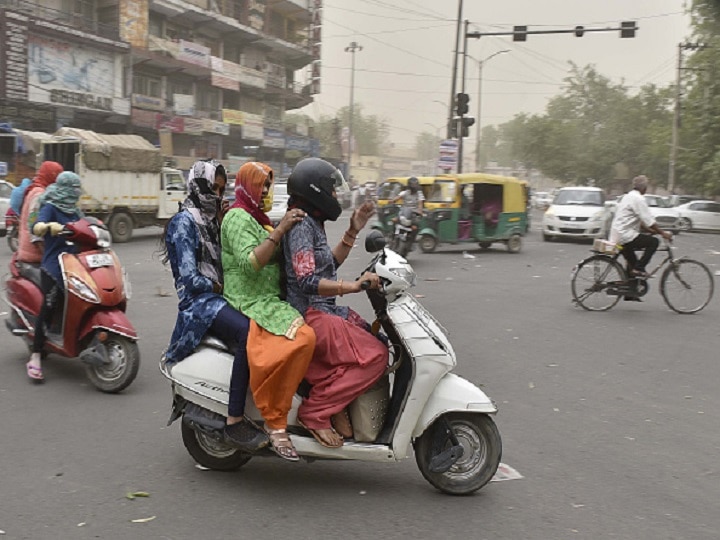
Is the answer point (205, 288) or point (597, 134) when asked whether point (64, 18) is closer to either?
point (205, 288)

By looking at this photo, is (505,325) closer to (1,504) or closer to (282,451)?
(282,451)

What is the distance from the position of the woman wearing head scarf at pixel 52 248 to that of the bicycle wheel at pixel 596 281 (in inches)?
269

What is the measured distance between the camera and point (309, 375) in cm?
379

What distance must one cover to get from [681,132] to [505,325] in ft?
138

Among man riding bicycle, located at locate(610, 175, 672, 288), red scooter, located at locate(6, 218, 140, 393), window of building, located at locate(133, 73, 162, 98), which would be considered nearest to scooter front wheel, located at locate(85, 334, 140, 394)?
red scooter, located at locate(6, 218, 140, 393)

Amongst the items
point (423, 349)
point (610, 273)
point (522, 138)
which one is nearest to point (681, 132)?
point (522, 138)

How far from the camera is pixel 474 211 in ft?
61.5

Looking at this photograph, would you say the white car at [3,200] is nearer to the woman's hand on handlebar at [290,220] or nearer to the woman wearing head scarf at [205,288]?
the woman wearing head scarf at [205,288]

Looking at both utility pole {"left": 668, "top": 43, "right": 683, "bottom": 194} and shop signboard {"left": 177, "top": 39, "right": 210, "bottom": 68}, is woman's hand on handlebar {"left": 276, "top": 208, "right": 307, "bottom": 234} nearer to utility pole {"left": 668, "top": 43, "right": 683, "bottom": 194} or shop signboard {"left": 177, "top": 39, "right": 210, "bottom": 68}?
shop signboard {"left": 177, "top": 39, "right": 210, "bottom": 68}

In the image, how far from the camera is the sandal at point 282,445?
147 inches

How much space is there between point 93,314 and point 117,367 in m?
0.48

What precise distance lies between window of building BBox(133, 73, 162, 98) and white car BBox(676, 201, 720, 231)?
27.3 m

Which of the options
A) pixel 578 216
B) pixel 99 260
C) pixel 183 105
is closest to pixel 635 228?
pixel 99 260

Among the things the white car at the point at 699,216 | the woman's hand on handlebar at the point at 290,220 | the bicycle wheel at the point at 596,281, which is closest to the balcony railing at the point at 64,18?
the bicycle wheel at the point at 596,281
